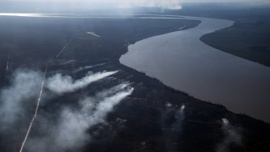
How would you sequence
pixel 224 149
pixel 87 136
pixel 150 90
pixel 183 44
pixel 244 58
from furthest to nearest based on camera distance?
pixel 183 44
pixel 244 58
pixel 150 90
pixel 87 136
pixel 224 149

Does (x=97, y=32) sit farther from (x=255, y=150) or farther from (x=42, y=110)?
(x=255, y=150)

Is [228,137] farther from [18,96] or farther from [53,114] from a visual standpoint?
[18,96]

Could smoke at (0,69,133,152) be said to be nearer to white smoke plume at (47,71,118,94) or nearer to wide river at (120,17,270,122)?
white smoke plume at (47,71,118,94)

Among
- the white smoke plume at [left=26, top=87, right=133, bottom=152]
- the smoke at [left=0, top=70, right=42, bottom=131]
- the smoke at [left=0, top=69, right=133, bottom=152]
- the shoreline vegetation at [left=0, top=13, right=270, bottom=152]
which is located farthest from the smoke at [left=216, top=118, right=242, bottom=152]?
the smoke at [left=0, top=70, right=42, bottom=131]

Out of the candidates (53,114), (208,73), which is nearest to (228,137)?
(53,114)

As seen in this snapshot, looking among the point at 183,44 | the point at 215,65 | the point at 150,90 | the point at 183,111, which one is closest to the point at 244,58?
the point at 215,65

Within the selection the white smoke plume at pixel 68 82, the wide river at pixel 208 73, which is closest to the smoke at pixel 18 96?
the white smoke plume at pixel 68 82
